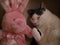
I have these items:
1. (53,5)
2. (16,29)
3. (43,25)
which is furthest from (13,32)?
(53,5)

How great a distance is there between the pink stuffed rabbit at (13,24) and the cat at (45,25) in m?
0.06

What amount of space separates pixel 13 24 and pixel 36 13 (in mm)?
138

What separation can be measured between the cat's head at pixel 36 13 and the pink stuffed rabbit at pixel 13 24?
0.18ft

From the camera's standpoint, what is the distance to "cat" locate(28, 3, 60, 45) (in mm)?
686

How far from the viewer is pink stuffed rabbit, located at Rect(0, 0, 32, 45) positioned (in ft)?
2.07

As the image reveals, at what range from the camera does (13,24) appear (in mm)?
627

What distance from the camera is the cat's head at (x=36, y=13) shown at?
704mm

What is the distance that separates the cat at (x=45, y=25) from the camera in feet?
2.25

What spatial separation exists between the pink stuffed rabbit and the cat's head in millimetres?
54

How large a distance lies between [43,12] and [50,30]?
91 millimetres

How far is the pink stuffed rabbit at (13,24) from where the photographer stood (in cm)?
63

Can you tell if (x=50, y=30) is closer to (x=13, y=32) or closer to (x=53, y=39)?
(x=53, y=39)

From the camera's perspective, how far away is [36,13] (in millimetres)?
711

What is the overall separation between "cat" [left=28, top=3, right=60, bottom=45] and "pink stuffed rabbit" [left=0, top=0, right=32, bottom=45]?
0.06m
